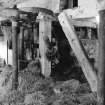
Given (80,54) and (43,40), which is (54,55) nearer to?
(43,40)

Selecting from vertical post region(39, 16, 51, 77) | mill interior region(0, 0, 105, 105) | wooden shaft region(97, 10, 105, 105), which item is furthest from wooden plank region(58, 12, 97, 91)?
vertical post region(39, 16, 51, 77)

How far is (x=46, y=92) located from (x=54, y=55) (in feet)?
5.47

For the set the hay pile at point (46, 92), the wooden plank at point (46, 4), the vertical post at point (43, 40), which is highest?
the wooden plank at point (46, 4)

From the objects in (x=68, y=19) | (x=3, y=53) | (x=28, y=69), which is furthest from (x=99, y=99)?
(x=3, y=53)

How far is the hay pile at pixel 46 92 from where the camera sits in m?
4.68

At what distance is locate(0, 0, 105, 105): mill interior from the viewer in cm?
A: 415

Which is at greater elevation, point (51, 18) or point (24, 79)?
point (51, 18)

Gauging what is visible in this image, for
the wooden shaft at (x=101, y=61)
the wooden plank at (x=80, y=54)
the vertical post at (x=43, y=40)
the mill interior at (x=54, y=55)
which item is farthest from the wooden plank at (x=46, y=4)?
the wooden shaft at (x=101, y=61)

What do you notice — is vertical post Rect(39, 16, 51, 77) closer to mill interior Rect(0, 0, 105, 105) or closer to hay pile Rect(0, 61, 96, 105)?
mill interior Rect(0, 0, 105, 105)

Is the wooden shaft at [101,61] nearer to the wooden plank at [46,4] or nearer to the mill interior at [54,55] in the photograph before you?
the mill interior at [54,55]

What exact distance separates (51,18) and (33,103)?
249 cm

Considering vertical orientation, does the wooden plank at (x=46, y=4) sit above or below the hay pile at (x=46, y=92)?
above

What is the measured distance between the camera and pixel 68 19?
4.63 meters

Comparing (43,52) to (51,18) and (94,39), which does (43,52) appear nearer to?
(51,18)
